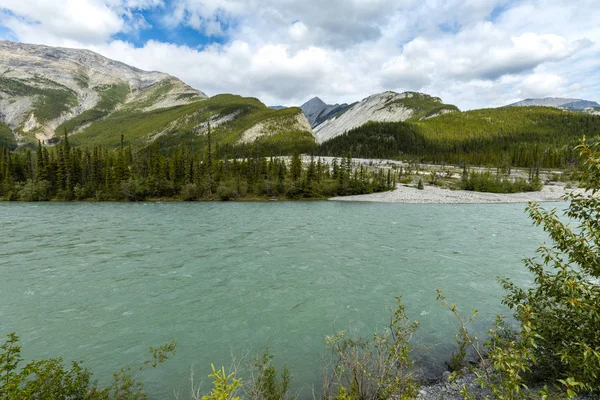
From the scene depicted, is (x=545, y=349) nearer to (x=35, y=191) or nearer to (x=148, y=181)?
(x=148, y=181)

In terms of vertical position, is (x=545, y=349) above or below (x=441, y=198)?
above

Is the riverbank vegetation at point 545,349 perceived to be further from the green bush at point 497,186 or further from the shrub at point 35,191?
the green bush at point 497,186

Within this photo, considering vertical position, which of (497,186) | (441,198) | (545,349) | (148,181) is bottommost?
(441,198)

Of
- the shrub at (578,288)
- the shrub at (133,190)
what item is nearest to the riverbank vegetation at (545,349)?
the shrub at (578,288)

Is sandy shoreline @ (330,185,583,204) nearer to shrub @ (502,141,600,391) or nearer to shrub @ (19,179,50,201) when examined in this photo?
shrub @ (502,141,600,391)

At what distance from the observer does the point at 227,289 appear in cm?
2109

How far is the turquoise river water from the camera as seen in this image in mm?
13859

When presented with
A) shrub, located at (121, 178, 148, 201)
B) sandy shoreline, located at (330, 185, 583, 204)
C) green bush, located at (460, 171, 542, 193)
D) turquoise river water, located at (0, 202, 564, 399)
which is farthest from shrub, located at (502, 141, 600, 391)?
green bush, located at (460, 171, 542, 193)

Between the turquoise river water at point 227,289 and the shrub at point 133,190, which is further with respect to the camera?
the shrub at point 133,190

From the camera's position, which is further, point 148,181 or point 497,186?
point 497,186

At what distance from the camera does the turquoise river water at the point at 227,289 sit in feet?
45.5

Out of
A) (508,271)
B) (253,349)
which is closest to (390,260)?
(508,271)

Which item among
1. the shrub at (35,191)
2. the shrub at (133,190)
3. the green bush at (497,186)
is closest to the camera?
the shrub at (35,191)

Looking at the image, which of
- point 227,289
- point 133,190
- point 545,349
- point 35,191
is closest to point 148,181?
point 133,190
